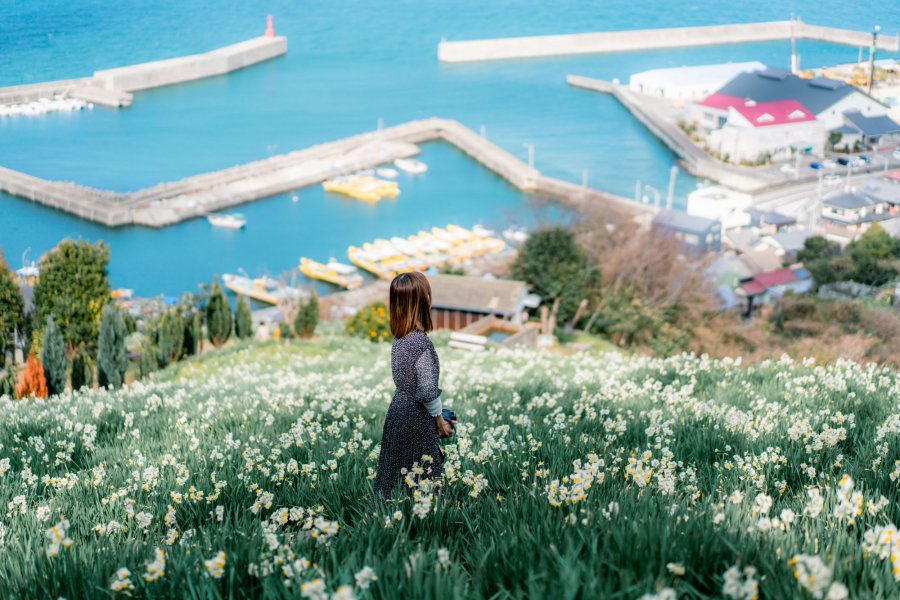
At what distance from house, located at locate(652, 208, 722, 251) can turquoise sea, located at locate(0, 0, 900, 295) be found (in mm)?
8756

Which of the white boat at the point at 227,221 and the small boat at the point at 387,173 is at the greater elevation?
the small boat at the point at 387,173

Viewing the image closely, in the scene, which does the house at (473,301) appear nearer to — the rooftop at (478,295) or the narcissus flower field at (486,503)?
the rooftop at (478,295)

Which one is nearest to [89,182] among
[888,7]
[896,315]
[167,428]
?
[896,315]

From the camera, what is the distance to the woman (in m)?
4.05

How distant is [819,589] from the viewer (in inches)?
88.3

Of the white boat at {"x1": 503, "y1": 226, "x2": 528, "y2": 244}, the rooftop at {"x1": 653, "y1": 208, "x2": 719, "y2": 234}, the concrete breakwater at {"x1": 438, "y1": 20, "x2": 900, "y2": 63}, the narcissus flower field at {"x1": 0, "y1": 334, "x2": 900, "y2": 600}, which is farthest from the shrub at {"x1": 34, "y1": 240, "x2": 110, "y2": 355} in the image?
the concrete breakwater at {"x1": 438, "y1": 20, "x2": 900, "y2": 63}

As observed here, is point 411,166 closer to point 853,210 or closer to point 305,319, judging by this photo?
point 853,210

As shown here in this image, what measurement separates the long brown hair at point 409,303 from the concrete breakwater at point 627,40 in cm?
10686

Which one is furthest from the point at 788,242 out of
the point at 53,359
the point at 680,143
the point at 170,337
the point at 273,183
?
the point at 53,359

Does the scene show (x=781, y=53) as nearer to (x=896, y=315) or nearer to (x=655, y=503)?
(x=896, y=315)

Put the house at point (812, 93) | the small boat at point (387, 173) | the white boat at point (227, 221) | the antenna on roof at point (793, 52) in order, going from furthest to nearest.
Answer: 1. the antenna on roof at point (793, 52)
2. the house at point (812, 93)
3. the small boat at point (387, 173)
4. the white boat at point (227, 221)

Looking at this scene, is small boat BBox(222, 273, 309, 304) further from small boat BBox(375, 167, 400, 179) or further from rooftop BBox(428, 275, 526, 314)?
small boat BBox(375, 167, 400, 179)

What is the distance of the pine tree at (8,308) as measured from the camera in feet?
77.5

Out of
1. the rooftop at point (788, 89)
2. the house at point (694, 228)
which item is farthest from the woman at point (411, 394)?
the rooftop at point (788, 89)
